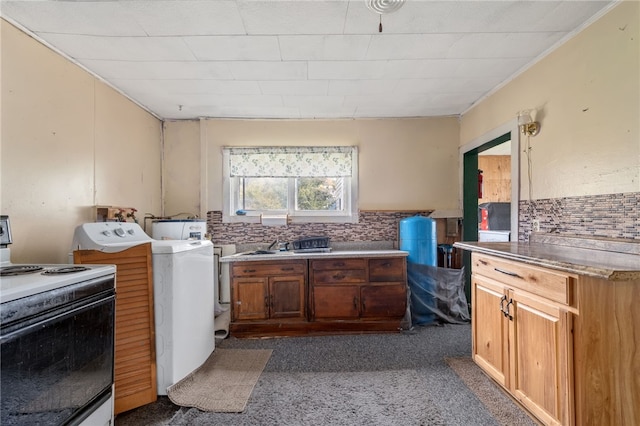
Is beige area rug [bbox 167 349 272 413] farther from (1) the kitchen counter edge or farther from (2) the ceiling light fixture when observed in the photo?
(2) the ceiling light fixture

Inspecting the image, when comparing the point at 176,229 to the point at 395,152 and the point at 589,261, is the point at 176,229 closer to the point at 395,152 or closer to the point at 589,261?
the point at 395,152

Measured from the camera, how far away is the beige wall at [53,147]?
177cm

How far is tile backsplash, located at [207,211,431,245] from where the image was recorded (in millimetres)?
3555

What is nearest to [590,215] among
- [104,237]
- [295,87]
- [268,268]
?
Result: [295,87]

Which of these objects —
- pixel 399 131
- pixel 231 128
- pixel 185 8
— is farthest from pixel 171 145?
pixel 399 131

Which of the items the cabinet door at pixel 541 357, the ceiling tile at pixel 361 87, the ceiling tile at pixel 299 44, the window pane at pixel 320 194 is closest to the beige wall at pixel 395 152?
the window pane at pixel 320 194

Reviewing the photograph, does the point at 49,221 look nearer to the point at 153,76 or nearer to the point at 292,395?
the point at 153,76

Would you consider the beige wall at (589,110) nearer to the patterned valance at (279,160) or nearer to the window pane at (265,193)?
the patterned valance at (279,160)

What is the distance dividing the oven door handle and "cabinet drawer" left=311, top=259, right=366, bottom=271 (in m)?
1.85

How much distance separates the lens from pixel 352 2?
1.65 m

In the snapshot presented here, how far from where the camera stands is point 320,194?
3.67m

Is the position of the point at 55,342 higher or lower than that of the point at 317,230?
lower

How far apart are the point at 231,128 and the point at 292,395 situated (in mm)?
2861

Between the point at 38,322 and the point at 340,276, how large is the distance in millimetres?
2236
